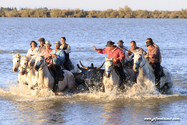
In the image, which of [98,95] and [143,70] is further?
[98,95]

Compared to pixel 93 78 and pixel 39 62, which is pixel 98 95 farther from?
pixel 39 62

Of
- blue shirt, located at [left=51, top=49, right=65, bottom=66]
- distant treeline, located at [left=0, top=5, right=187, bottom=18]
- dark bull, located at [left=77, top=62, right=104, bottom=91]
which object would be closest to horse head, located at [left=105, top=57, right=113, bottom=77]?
dark bull, located at [left=77, top=62, right=104, bottom=91]

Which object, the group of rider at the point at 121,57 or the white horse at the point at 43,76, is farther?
the group of rider at the point at 121,57

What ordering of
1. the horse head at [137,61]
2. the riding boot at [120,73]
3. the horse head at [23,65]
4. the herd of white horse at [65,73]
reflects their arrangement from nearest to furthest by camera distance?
the herd of white horse at [65,73] < the horse head at [137,61] < the horse head at [23,65] < the riding boot at [120,73]

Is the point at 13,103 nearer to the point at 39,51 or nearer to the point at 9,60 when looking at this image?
the point at 39,51

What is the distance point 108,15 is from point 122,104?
11823 centimetres

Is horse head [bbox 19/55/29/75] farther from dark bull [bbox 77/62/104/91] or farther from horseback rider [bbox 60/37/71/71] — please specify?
dark bull [bbox 77/62/104/91]

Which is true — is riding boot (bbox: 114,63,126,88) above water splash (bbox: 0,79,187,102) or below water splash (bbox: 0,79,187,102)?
above

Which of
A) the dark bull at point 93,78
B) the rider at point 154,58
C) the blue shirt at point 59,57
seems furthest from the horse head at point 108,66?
the rider at point 154,58

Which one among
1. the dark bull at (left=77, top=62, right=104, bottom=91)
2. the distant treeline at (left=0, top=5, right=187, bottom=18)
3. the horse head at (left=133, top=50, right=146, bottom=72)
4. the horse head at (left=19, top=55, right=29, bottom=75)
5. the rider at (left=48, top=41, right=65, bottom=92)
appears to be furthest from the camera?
the distant treeline at (left=0, top=5, right=187, bottom=18)

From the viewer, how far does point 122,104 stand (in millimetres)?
11906

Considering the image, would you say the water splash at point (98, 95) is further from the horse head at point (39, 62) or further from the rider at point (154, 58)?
the horse head at point (39, 62)

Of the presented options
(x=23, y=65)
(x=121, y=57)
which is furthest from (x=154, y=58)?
(x=23, y=65)

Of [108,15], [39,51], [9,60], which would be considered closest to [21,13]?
[108,15]
